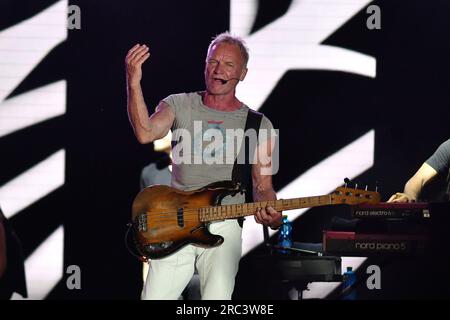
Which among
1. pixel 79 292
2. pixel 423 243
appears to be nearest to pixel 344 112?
pixel 423 243

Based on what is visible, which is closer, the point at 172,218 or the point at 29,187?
the point at 172,218

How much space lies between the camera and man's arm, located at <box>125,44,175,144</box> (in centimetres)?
396

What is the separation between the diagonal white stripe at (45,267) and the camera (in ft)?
19.5

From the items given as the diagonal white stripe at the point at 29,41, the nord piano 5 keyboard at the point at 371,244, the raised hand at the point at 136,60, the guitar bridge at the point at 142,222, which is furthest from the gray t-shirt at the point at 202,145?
the diagonal white stripe at the point at 29,41

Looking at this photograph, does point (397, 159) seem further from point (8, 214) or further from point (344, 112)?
point (8, 214)

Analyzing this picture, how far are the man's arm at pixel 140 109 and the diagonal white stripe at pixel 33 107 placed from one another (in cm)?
188

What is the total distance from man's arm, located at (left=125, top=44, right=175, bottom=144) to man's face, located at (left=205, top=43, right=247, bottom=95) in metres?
0.31

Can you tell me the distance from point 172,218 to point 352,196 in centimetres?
110

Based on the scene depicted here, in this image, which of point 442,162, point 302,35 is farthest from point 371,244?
point 302,35

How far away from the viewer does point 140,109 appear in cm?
406

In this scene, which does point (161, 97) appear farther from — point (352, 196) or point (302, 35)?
point (352, 196)

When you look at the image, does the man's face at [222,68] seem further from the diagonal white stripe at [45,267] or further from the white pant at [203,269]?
the diagonal white stripe at [45,267]

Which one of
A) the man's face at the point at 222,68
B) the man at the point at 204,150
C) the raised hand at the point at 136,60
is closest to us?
the raised hand at the point at 136,60

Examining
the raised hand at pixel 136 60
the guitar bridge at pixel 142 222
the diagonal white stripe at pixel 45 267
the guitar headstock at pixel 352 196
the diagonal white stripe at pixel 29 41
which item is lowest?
the diagonal white stripe at pixel 45 267
